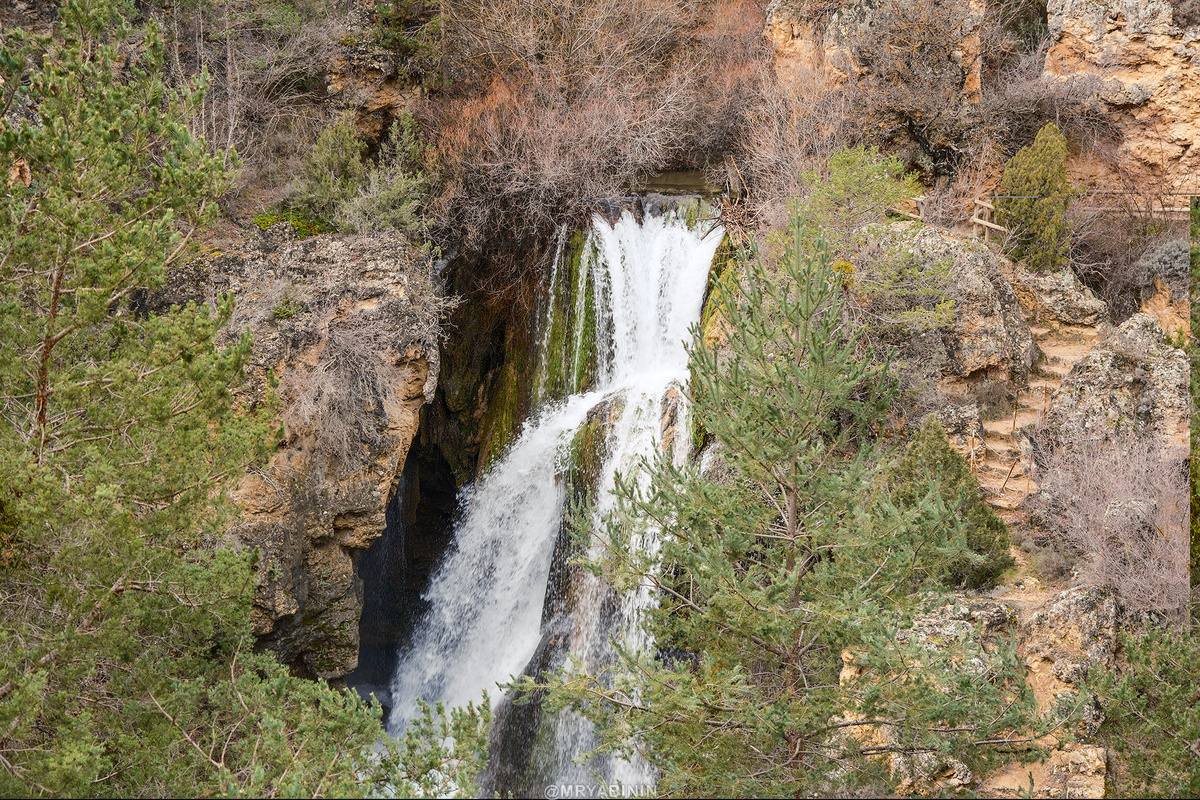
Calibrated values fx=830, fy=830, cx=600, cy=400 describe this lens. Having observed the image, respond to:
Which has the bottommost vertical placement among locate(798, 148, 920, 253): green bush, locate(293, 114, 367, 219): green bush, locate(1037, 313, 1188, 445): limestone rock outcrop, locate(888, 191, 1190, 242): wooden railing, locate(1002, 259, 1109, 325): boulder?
locate(1037, 313, 1188, 445): limestone rock outcrop

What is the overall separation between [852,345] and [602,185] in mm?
8156

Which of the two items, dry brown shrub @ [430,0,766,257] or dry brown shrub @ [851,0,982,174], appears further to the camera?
dry brown shrub @ [430,0,766,257]

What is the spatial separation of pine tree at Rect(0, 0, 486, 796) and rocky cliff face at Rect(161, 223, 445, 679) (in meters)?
3.21

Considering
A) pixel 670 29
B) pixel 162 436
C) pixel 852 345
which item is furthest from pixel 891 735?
pixel 670 29

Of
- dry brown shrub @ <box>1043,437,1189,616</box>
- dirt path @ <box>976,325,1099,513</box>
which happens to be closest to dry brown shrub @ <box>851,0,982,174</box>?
dirt path @ <box>976,325,1099,513</box>

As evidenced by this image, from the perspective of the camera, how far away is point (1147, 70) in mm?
13281

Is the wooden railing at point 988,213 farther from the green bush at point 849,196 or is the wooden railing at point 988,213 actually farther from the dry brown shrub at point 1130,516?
the dry brown shrub at point 1130,516

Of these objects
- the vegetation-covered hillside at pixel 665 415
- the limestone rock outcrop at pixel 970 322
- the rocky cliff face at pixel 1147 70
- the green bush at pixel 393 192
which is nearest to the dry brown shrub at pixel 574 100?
the vegetation-covered hillside at pixel 665 415

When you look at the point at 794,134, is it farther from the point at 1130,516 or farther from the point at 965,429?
the point at 1130,516

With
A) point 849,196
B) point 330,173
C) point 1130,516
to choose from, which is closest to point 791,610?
point 1130,516

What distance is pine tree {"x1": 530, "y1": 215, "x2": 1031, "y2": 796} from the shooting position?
5.90 m

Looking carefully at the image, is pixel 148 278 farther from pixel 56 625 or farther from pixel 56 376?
pixel 56 625

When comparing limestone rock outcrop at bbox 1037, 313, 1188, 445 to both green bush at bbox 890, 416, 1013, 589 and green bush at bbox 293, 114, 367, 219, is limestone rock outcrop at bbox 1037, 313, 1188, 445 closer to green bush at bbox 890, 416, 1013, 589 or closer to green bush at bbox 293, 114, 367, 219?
green bush at bbox 890, 416, 1013, 589

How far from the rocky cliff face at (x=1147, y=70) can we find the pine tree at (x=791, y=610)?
10069 millimetres
